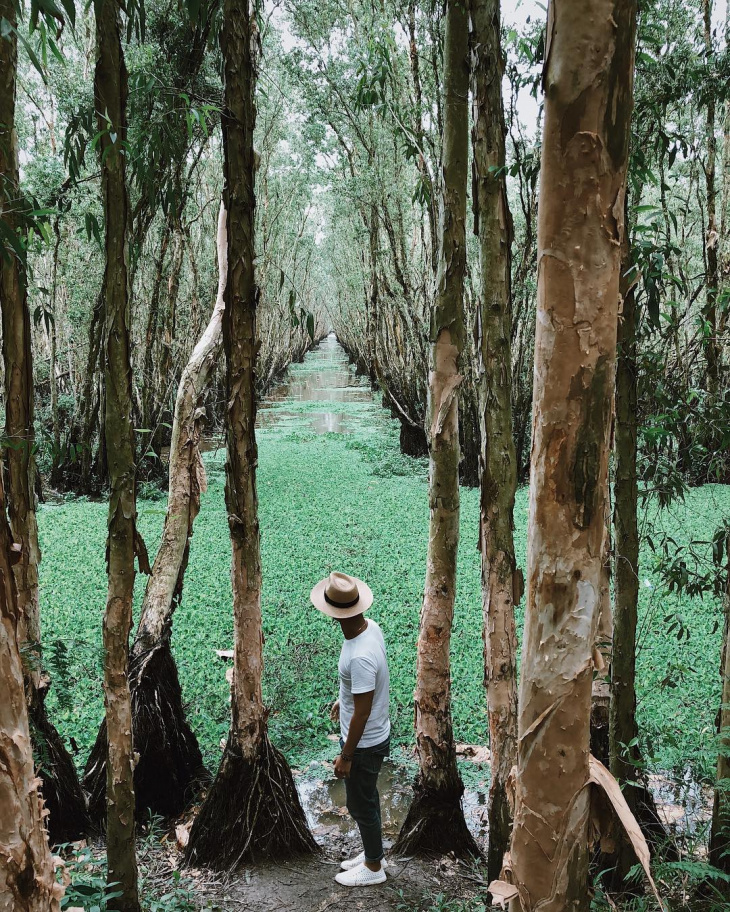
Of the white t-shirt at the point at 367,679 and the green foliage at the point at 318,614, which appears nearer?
the white t-shirt at the point at 367,679

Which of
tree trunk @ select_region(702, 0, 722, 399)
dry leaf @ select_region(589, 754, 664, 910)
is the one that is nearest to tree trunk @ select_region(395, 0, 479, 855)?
dry leaf @ select_region(589, 754, 664, 910)

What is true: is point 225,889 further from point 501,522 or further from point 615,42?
point 615,42

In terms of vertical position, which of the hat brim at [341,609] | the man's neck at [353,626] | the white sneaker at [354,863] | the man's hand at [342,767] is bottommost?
the white sneaker at [354,863]

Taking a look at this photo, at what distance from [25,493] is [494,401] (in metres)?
2.17

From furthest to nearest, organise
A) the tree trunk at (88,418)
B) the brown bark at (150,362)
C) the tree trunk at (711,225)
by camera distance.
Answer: the tree trunk at (88,418)
the brown bark at (150,362)
the tree trunk at (711,225)

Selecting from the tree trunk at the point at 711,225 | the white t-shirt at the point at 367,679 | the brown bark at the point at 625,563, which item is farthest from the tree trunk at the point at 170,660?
the tree trunk at the point at 711,225

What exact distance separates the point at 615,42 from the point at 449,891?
3443 millimetres

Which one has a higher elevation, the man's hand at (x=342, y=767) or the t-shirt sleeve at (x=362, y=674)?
the t-shirt sleeve at (x=362, y=674)

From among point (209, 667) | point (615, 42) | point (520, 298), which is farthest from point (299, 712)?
point (520, 298)

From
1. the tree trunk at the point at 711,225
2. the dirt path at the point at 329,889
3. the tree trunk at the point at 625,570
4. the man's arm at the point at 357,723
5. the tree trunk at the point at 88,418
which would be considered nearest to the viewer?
the tree trunk at the point at 625,570

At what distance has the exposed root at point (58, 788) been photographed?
3.44 metres

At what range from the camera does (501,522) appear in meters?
3.17

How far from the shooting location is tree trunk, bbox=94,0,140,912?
2297 mm

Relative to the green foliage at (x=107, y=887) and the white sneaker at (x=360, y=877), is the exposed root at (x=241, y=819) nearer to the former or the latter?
the green foliage at (x=107, y=887)
